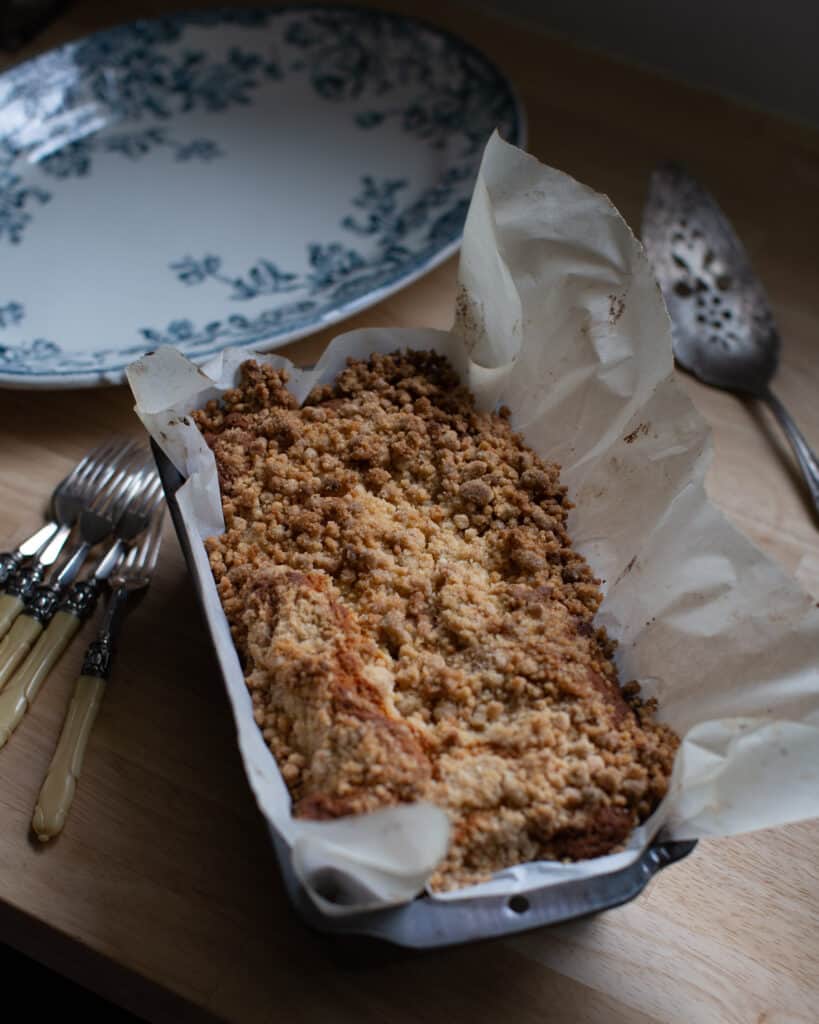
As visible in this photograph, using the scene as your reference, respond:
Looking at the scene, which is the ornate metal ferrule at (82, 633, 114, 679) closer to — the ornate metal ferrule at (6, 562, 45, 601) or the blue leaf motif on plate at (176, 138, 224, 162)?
the ornate metal ferrule at (6, 562, 45, 601)

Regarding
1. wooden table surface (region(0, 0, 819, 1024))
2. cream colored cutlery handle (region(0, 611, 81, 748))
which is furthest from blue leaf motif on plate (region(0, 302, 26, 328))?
cream colored cutlery handle (region(0, 611, 81, 748))

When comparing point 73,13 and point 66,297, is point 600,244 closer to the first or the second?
point 66,297

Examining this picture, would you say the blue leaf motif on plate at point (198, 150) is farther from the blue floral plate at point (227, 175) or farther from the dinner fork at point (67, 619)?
the dinner fork at point (67, 619)

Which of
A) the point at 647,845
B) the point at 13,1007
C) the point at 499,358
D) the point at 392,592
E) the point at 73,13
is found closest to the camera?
the point at 647,845

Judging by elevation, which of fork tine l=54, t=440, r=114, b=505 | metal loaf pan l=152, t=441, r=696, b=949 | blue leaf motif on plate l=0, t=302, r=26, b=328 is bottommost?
fork tine l=54, t=440, r=114, b=505

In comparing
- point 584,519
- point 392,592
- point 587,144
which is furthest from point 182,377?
point 587,144

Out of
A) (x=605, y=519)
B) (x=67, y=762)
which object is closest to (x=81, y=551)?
(x=67, y=762)
